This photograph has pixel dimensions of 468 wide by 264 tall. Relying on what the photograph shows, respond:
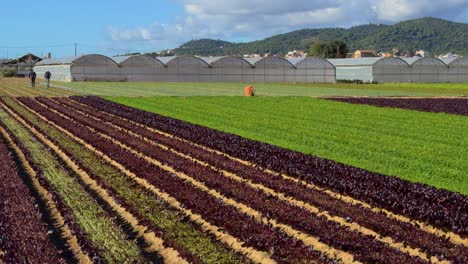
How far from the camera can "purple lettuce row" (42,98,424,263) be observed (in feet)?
26.5

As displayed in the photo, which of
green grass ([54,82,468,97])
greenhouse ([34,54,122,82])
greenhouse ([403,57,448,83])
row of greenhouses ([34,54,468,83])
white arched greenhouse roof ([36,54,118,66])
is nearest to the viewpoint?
green grass ([54,82,468,97])

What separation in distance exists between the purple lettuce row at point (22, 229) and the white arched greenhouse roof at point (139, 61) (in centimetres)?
6469

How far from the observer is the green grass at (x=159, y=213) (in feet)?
27.0

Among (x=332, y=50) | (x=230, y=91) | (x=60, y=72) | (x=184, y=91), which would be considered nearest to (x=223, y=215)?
(x=184, y=91)

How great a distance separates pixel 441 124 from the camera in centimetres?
2505

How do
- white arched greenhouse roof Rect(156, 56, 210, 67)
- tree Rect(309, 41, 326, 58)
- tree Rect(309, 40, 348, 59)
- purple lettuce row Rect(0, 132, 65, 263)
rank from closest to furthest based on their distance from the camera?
purple lettuce row Rect(0, 132, 65, 263)
white arched greenhouse roof Rect(156, 56, 210, 67)
tree Rect(309, 40, 348, 59)
tree Rect(309, 41, 326, 58)

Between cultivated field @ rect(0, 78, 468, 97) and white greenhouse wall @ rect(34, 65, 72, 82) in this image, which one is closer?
cultivated field @ rect(0, 78, 468, 97)

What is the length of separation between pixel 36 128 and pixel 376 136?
12630 mm

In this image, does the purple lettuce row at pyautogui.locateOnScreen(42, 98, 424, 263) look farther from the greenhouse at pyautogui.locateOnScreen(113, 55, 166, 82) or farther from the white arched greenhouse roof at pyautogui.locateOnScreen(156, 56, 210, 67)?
the white arched greenhouse roof at pyautogui.locateOnScreen(156, 56, 210, 67)

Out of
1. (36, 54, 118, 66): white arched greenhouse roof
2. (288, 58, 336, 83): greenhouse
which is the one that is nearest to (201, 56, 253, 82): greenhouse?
(288, 58, 336, 83): greenhouse

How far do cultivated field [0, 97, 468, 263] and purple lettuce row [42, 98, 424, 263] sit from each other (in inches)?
0.7

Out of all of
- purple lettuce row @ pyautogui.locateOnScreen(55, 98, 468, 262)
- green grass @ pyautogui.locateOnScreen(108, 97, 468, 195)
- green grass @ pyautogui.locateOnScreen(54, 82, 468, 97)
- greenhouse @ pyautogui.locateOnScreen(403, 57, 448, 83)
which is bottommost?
purple lettuce row @ pyautogui.locateOnScreen(55, 98, 468, 262)

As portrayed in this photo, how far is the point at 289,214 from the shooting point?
398 inches

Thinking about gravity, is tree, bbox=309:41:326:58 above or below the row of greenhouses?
above
